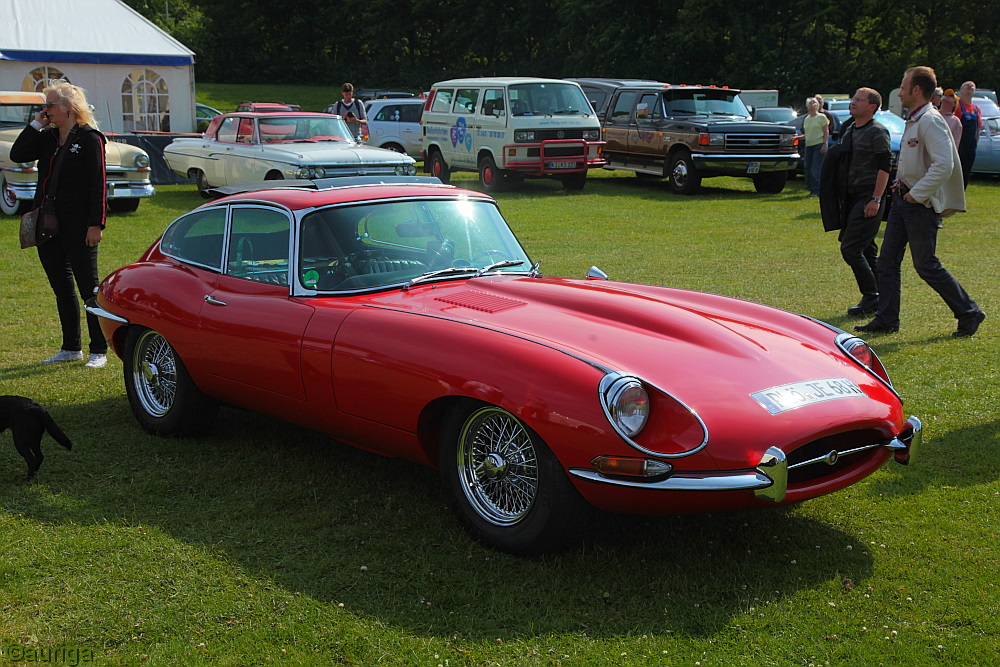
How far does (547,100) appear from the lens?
19.5 meters

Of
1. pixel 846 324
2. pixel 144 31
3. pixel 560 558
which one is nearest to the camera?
pixel 560 558

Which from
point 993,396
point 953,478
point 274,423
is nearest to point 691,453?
point 953,478

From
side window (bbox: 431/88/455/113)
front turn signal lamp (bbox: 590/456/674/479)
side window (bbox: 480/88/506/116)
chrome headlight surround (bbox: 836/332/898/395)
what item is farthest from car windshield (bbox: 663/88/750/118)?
front turn signal lamp (bbox: 590/456/674/479)

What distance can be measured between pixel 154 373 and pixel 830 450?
383 centimetres

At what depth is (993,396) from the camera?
621 cm

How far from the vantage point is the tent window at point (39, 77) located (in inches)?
839

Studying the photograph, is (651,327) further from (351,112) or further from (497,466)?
(351,112)

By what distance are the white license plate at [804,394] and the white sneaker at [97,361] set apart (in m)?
5.22

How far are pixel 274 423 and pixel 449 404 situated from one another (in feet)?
6.90

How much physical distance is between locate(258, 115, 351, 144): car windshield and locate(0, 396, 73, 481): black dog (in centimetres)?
1236

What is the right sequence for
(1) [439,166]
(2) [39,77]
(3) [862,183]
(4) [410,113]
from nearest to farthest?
(3) [862,183]
(1) [439,166]
(2) [39,77]
(4) [410,113]

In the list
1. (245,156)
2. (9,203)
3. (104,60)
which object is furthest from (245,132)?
(104,60)

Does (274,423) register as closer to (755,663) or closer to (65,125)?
(65,125)

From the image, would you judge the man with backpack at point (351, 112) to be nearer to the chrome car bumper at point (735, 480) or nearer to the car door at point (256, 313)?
the car door at point (256, 313)
